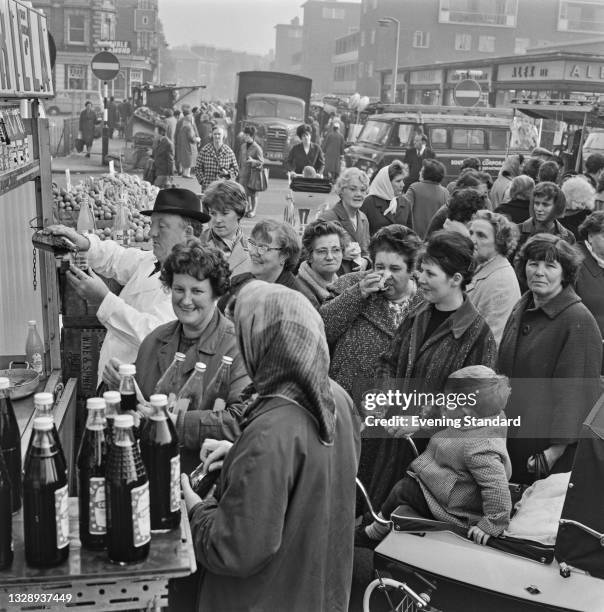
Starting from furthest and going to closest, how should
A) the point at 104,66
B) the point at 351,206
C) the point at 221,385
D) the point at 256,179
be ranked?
the point at 104,66
the point at 256,179
the point at 351,206
the point at 221,385

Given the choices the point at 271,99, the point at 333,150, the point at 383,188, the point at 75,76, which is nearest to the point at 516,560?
the point at 383,188

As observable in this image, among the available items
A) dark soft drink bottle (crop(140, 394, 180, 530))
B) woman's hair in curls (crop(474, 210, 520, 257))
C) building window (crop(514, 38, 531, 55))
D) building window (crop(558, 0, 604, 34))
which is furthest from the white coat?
building window (crop(514, 38, 531, 55))

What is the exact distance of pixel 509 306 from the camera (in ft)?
17.6

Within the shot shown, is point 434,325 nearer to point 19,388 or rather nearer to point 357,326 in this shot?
point 357,326

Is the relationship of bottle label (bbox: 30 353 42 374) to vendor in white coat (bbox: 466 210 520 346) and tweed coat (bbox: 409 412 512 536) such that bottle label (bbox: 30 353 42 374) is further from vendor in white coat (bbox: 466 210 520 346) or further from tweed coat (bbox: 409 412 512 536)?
vendor in white coat (bbox: 466 210 520 346)

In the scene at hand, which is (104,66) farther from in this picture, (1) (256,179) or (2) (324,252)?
(2) (324,252)

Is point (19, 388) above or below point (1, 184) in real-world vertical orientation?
below

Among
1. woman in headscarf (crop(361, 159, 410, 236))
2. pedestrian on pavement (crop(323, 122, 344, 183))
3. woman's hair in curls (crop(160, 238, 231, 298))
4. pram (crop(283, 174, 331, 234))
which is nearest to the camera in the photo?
woman's hair in curls (crop(160, 238, 231, 298))

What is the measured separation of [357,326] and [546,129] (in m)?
19.7

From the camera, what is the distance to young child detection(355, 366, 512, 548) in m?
3.74

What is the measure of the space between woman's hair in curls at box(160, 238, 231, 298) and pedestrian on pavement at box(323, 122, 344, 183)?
1847 cm

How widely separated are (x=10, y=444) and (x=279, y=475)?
3.09ft

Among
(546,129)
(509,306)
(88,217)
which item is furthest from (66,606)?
(546,129)

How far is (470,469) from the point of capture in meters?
3.80
